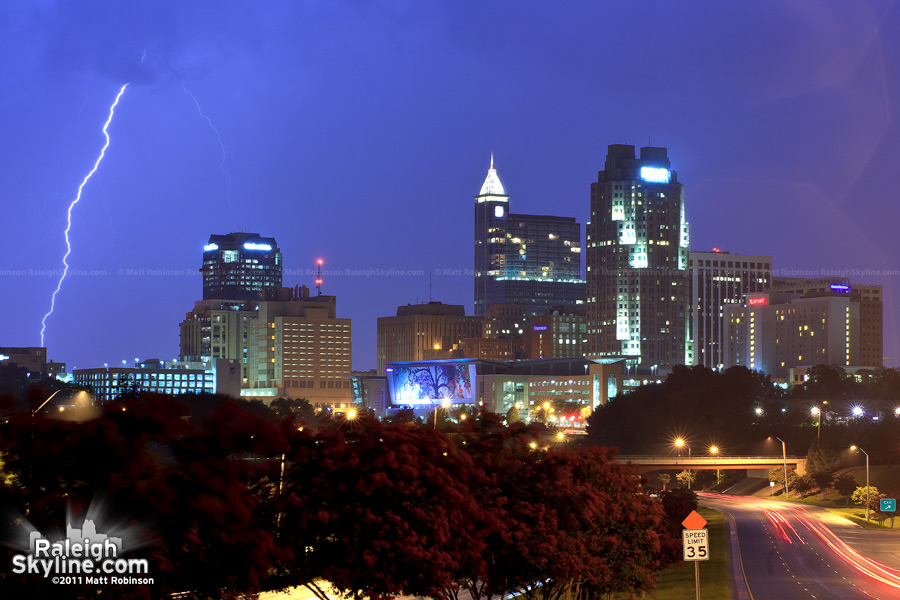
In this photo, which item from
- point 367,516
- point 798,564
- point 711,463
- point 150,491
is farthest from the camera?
point 711,463

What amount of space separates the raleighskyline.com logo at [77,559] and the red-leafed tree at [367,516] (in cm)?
591

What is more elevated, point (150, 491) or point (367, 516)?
point (150, 491)

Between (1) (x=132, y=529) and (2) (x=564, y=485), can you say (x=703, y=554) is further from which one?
(1) (x=132, y=529)

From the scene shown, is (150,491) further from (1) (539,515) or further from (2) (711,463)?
(2) (711,463)

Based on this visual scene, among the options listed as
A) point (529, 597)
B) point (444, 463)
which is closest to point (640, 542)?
point (529, 597)

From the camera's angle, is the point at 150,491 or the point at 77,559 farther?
the point at 150,491

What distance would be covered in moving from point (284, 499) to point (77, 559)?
21.9 feet

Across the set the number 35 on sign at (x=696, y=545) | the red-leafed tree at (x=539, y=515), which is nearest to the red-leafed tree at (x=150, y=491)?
the red-leafed tree at (x=539, y=515)

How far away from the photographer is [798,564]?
86.9m

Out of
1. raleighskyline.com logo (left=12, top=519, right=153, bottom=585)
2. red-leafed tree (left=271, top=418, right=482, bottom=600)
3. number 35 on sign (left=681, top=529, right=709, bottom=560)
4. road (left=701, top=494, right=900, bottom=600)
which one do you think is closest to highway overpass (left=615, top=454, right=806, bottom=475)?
road (left=701, top=494, right=900, bottom=600)

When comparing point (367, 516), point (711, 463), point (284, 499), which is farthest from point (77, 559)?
point (711, 463)

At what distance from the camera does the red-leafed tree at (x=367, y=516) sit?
101 ft

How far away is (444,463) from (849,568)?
196 ft

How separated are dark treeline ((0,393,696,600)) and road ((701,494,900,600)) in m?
32.6
